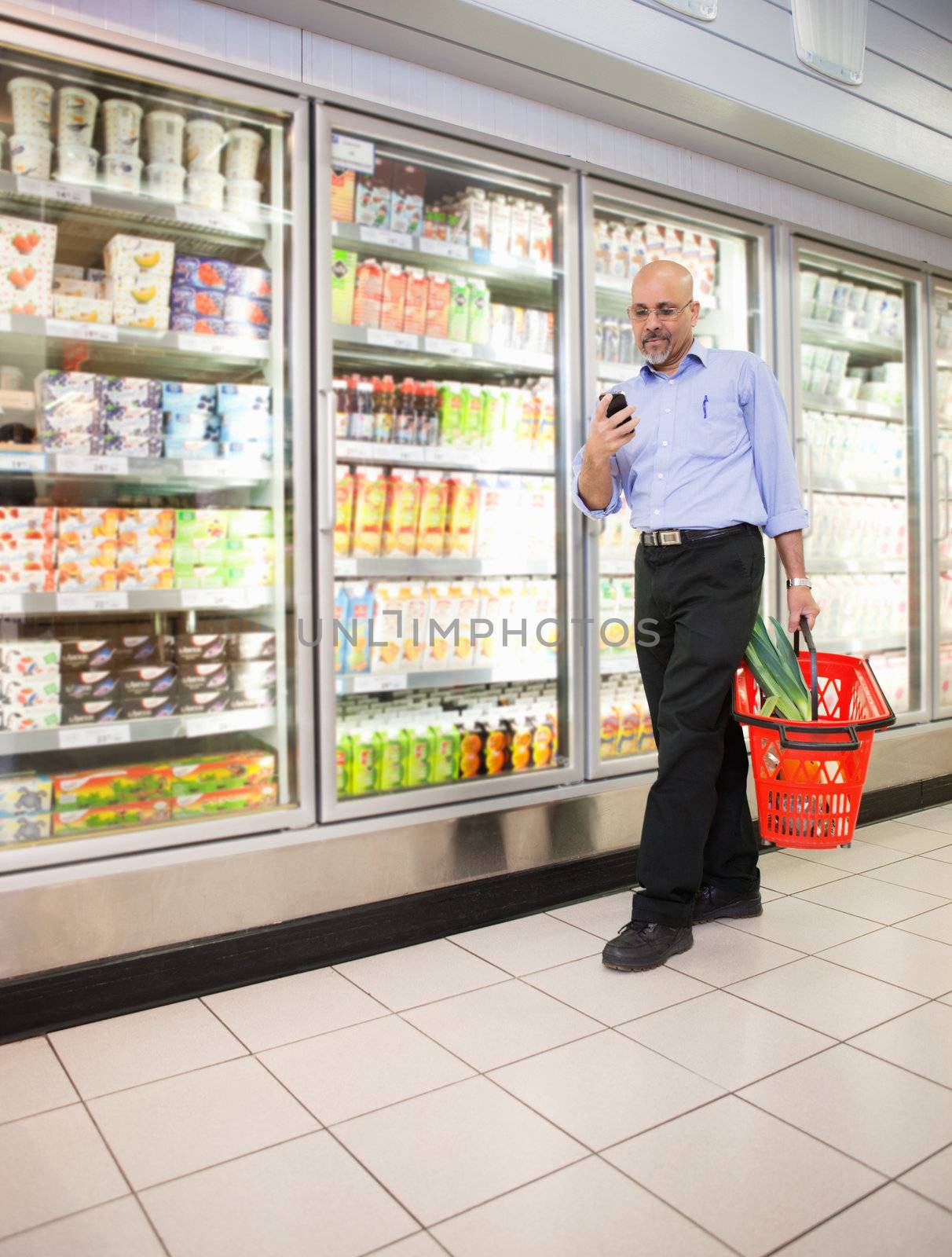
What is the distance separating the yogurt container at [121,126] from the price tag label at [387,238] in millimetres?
625

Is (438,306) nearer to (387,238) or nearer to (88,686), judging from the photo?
(387,238)

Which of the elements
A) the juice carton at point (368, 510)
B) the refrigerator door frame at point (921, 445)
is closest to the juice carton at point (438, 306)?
the juice carton at point (368, 510)

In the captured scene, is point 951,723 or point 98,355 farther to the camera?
point 951,723

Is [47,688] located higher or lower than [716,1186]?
higher

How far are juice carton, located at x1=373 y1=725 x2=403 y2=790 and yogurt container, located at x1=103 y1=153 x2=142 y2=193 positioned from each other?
1640mm

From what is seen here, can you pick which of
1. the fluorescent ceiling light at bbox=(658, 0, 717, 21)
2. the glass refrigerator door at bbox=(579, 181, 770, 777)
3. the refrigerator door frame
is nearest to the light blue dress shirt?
the glass refrigerator door at bbox=(579, 181, 770, 777)

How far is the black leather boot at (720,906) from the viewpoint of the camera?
2.81 meters

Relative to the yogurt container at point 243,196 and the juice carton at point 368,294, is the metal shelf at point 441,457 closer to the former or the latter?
the juice carton at point 368,294

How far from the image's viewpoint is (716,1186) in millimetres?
1584

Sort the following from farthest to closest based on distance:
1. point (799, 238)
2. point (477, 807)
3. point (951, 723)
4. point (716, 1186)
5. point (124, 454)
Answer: point (951, 723) → point (799, 238) → point (477, 807) → point (124, 454) → point (716, 1186)

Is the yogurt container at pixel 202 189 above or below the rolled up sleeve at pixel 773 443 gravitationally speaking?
above

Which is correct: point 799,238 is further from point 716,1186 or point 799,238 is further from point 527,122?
point 716,1186

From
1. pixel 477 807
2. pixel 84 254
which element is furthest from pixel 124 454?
pixel 477 807

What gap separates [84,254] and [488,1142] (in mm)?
2354
